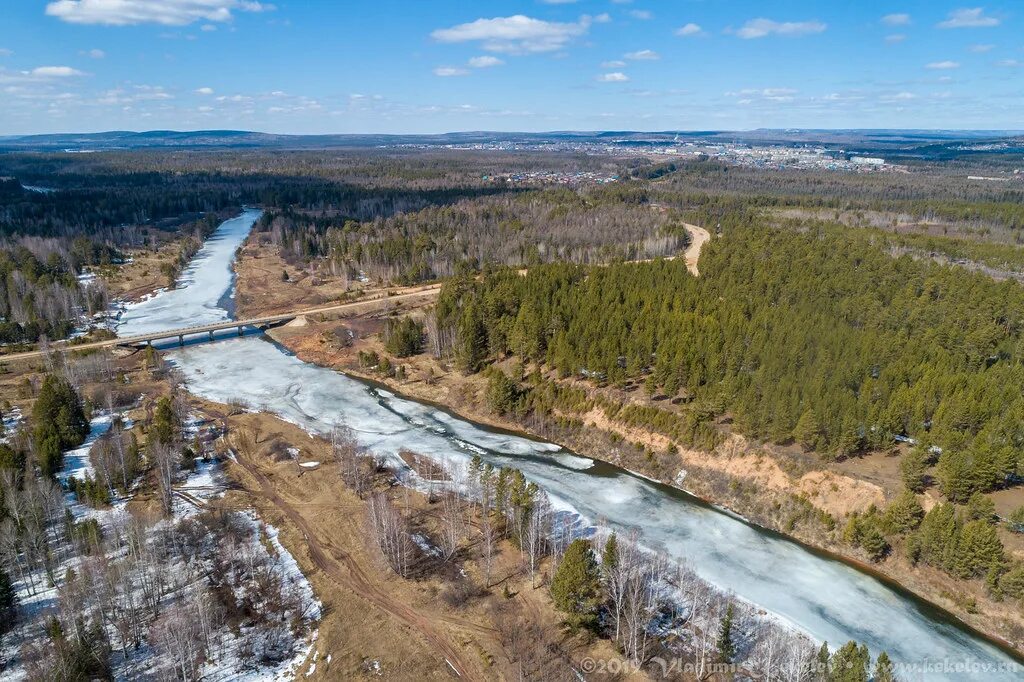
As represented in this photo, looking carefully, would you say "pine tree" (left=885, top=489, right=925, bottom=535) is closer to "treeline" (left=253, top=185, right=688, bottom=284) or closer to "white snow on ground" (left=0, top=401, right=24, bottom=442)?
"white snow on ground" (left=0, top=401, right=24, bottom=442)

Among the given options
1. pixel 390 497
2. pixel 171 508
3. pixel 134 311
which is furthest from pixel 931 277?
pixel 134 311

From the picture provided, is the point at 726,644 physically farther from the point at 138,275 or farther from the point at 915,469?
the point at 138,275

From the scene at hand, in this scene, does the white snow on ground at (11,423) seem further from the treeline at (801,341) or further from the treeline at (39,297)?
the treeline at (801,341)

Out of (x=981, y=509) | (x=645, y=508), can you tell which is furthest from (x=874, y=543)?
(x=645, y=508)

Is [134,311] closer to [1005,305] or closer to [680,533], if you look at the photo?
[680,533]

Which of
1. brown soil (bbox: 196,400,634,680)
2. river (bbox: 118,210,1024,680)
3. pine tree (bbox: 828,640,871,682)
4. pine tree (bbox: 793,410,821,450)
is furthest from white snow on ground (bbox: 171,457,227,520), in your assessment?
pine tree (bbox: 793,410,821,450)

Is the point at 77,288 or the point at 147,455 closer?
the point at 147,455
